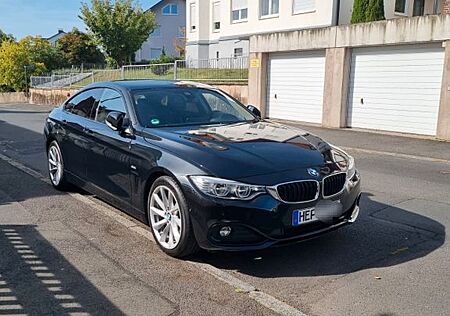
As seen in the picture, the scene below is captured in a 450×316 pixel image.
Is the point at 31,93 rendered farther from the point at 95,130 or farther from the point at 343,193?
the point at 343,193

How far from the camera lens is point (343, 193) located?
13.7 feet

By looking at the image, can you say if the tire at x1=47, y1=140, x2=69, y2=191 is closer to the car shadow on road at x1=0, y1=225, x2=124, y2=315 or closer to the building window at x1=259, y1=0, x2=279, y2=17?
the car shadow on road at x1=0, y1=225, x2=124, y2=315

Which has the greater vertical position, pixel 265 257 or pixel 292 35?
pixel 292 35

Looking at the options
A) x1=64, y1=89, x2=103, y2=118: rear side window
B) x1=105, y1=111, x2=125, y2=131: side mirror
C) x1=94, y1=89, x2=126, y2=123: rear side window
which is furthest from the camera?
x1=64, y1=89, x2=103, y2=118: rear side window

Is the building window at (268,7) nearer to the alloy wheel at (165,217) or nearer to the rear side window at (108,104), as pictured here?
the rear side window at (108,104)

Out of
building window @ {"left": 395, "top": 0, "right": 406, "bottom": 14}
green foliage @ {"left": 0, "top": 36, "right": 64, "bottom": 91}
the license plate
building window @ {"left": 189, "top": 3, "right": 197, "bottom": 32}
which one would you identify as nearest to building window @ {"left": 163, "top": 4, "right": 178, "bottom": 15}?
green foliage @ {"left": 0, "top": 36, "right": 64, "bottom": 91}

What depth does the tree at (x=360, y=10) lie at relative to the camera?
17.5m

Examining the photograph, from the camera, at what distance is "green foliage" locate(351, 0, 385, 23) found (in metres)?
17.3

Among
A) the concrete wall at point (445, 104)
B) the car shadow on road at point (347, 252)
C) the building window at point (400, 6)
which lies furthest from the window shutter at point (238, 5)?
the car shadow on road at point (347, 252)

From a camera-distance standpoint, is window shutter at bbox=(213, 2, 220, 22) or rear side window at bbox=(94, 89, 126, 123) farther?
window shutter at bbox=(213, 2, 220, 22)

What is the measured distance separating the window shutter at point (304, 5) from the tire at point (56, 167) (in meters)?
18.4

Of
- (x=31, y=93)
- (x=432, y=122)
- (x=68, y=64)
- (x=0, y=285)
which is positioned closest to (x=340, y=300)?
(x=0, y=285)

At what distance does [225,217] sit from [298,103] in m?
12.9

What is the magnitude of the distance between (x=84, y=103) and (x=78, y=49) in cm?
4385
